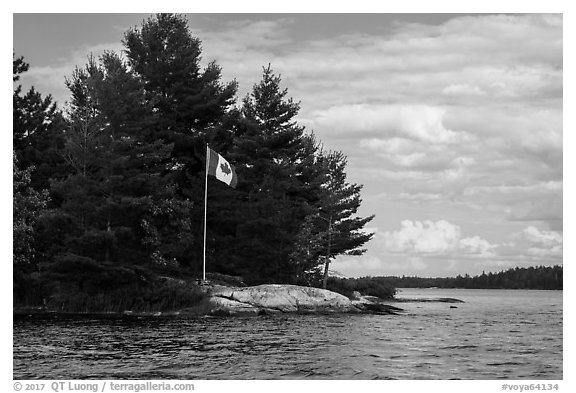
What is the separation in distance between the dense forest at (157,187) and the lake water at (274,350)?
770cm

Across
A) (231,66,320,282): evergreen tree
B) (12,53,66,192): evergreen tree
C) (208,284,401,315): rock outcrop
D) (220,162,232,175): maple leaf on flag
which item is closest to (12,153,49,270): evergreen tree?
(12,53,66,192): evergreen tree

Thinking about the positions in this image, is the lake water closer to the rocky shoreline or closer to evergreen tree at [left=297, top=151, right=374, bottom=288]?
the rocky shoreline

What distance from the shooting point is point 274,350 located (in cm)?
2109

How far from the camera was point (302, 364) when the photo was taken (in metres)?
18.2

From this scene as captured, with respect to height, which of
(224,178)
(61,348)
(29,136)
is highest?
(29,136)

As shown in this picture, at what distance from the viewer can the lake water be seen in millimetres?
17016

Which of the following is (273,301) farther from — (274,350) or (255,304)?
(274,350)

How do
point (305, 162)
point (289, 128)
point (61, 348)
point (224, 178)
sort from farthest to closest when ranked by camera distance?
point (305, 162) → point (289, 128) → point (224, 178) → point (61, 348)

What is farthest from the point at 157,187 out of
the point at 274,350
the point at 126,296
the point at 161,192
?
the point at 274,350

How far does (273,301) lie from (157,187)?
9920 mm
